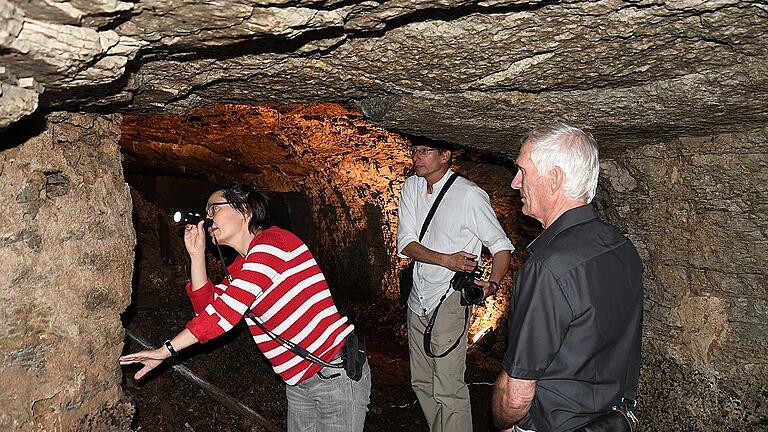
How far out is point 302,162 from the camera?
7449mm

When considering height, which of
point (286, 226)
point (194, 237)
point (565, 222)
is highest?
point (565, 222)

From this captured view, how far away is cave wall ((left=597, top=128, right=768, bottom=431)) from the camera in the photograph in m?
3.15

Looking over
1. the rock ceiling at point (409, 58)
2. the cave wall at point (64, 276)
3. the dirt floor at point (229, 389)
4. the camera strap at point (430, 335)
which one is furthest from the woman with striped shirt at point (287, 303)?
the dirt floor at point (229, 389)

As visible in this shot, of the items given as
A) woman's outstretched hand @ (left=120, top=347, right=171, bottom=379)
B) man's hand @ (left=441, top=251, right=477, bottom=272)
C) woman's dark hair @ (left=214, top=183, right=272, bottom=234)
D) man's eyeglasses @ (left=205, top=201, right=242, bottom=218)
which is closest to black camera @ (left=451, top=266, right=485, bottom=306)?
man's hand @ (left=441, top=251, right=477, bottom=272)

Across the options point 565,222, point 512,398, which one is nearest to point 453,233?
point 565,222

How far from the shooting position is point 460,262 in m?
3.57

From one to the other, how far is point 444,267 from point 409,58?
1.76 meters

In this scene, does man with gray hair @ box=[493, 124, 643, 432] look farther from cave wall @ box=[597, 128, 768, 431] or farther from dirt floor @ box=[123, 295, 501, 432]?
dirt floor @ box=[123, 295, 501, 432]

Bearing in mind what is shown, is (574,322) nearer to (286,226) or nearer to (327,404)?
(327,404)

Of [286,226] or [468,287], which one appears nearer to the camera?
[468,287]

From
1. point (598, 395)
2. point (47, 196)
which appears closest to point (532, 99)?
point (598, 395)

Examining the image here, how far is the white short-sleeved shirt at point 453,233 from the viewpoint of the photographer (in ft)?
11.9

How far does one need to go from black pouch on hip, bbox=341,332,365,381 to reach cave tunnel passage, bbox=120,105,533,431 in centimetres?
200

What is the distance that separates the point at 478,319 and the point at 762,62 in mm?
5727
